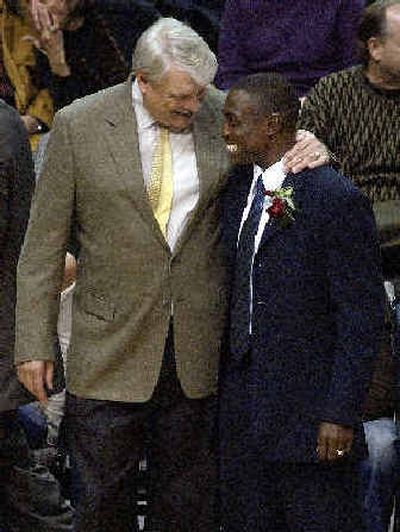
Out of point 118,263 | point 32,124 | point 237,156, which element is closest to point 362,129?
point 237,156

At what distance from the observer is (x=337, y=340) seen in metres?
Result: 3.62

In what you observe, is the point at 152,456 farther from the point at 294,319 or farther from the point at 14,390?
the point at 294,319

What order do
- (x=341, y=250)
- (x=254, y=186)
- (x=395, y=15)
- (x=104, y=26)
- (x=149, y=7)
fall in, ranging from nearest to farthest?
(x=341, y=250) < (x=254, y=186) < (x=395, y=15) < (x=104, y=26) < (x=149, y=7)

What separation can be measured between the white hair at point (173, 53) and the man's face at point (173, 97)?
0.06 feet

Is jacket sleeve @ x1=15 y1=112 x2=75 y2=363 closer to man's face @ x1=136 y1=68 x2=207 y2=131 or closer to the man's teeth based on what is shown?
man's face @ x1=136 y1=68 x2=207 y2=131

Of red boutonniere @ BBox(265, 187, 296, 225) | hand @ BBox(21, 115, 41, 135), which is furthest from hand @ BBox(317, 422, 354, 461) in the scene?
hand @ BBox(21, 115, 41, 135)

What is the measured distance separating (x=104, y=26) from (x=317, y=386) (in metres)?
2.23

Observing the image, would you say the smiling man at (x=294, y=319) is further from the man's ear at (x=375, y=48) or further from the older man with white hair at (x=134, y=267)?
the man's ear at (x=375, y=48)

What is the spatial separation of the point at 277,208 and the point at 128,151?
50 cm

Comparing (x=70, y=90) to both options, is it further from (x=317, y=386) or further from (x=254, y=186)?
(x=317, y=386)

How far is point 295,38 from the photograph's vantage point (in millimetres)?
4984

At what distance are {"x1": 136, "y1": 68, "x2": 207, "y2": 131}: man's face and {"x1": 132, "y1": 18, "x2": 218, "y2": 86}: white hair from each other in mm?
18

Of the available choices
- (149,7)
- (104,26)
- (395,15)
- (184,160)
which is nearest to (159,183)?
(184,160)

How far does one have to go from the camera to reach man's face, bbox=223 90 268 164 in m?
3.65
